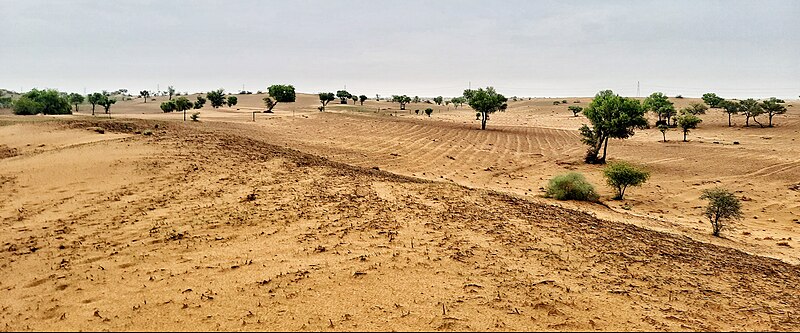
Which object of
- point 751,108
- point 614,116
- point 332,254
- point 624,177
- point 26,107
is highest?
point 751,108

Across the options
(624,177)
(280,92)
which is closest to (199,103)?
(280,92)

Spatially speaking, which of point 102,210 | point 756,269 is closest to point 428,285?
point 756,269

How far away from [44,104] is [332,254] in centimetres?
6138

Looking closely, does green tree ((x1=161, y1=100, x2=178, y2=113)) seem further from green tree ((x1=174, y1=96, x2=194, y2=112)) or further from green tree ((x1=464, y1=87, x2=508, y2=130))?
green tree ((x1=464, y1=87, x2=508, y2=130))

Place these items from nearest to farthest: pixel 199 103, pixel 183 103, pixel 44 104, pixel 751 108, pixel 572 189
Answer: pixel 572 189 → pixel 183 103 → pixel 44 104 → pixel 751 108 → pixel 199 103

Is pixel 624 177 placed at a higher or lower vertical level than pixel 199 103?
lower

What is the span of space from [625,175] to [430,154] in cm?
1352

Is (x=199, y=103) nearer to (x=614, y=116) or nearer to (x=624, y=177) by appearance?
(x=614, y=116)

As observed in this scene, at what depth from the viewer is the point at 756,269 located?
9406mm

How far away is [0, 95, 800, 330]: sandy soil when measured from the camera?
619 cm

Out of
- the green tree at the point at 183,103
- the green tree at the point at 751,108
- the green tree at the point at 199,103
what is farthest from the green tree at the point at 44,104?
the green tree at the point at 751,108

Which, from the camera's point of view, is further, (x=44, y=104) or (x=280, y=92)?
(x=280, y=92)

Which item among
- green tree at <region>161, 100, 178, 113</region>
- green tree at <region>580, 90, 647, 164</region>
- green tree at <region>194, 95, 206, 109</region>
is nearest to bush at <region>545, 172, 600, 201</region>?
green tree at <region>580, 90, 647, 164</region>

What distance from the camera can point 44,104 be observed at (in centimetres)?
5291
